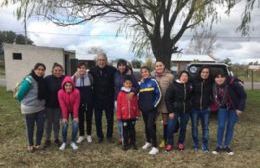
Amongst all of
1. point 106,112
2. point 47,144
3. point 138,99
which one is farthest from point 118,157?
point 47,144

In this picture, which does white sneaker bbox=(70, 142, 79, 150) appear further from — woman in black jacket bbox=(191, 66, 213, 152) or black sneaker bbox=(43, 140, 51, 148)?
woman in black jacket bbox=(191, 66, 213, 152)

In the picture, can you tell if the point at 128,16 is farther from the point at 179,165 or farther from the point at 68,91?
the point at 179,165

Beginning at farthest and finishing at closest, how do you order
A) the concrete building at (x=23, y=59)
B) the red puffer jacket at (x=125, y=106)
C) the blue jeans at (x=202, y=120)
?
the concrete building at (x=23, y=59)
the red puffer jacket at (x=125, y=106)
the blue jeans at (x=202, y=120)

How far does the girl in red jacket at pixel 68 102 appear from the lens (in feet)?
25.0

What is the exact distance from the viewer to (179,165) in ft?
22.2

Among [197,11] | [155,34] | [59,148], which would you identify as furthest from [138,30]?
[59,148]

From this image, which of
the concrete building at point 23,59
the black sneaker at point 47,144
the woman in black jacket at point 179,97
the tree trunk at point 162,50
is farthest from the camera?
the concrete building at point 23,59

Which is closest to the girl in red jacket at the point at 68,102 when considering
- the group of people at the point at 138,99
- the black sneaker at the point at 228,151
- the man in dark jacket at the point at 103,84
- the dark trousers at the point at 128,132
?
the group of people at the point at 138,99

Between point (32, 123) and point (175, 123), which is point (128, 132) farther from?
point (32, 123)

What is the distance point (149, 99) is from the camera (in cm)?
762

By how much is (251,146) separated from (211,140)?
874 millimetres

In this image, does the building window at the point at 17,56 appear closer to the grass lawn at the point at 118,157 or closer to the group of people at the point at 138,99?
the grass lawn at the point at 118,157

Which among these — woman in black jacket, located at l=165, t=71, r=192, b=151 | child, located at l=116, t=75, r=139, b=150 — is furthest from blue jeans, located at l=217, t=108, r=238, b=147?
child, located at l=116, t=75, r=139, b=150

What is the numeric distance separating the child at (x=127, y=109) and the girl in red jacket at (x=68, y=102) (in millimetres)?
811
